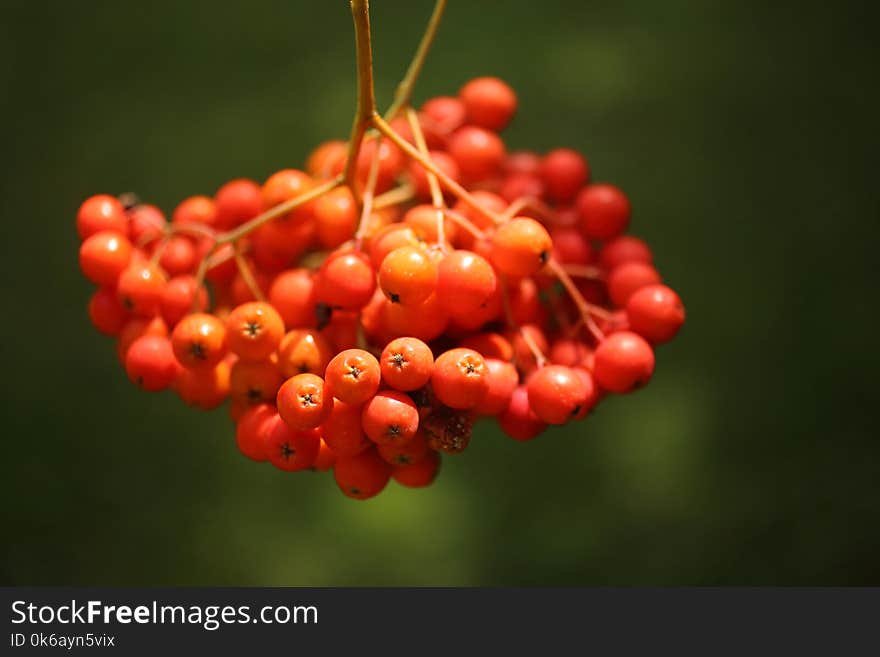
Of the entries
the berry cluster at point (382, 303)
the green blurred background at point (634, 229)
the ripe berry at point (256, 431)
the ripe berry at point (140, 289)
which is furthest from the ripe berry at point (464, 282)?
the green blurred background at point (634, 229)

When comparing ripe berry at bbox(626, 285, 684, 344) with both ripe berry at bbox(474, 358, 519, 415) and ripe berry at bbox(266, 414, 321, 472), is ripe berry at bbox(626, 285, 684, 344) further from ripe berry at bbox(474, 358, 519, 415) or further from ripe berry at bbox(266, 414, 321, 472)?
ripe berry at bbox(266, 414, 321, 472)

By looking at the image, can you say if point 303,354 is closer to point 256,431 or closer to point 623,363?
point 256,431

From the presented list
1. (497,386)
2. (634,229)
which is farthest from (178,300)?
(634,229)

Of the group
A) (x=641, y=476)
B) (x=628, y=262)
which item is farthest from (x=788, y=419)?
(x=628, y=262)

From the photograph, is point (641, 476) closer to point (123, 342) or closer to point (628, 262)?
point (628, 262)

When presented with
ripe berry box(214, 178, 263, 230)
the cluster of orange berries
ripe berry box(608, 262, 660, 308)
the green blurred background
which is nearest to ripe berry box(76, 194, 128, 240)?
the cluster of orange berries
